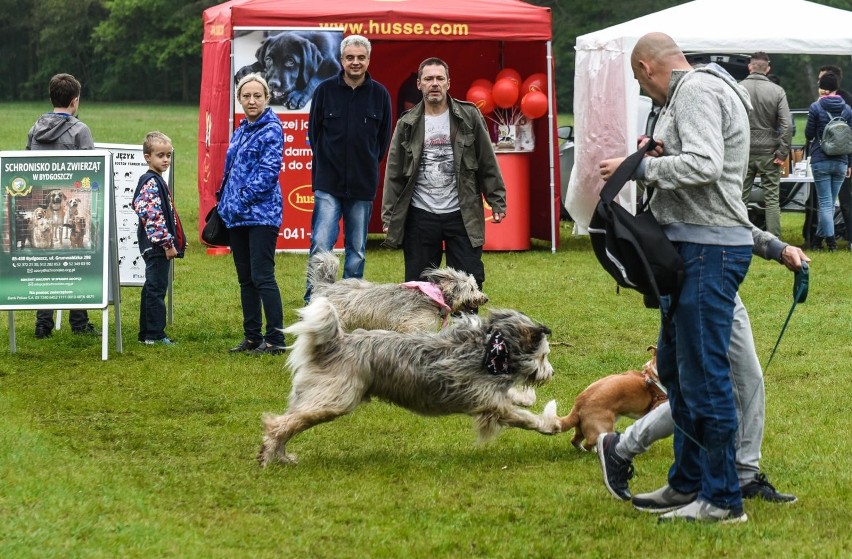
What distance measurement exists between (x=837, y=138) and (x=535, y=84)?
130 inches

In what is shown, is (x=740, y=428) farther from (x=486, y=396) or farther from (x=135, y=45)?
(x=135, y=45)

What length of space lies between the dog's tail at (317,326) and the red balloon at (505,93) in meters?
8.40

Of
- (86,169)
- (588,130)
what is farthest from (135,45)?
(86,169)

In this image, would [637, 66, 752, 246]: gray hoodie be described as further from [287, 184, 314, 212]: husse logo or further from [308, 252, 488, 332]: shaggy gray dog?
[287, 184, 314, 212]: husse logo

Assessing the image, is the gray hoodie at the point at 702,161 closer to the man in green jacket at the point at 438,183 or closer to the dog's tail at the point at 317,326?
the dog's tail at the point at 317,326

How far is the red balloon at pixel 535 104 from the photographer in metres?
13.5

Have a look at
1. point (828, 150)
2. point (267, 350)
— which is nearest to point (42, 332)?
point (267, 350)

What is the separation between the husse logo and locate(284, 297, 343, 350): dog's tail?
7539 millimetres

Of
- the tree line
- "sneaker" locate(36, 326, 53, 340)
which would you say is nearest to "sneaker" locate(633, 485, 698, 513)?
"sneaker" locate(36, 326, 53, 340)

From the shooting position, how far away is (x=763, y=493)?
4875 mm

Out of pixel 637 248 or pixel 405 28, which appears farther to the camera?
pixel 405 28

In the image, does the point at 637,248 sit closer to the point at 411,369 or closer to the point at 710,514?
the point at 710,514

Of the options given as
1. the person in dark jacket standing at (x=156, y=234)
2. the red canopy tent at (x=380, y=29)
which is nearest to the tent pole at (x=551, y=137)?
the red canopy tent at (x=380, y=29)

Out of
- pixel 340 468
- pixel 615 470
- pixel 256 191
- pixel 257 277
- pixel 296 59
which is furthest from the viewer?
pixel 296 59
